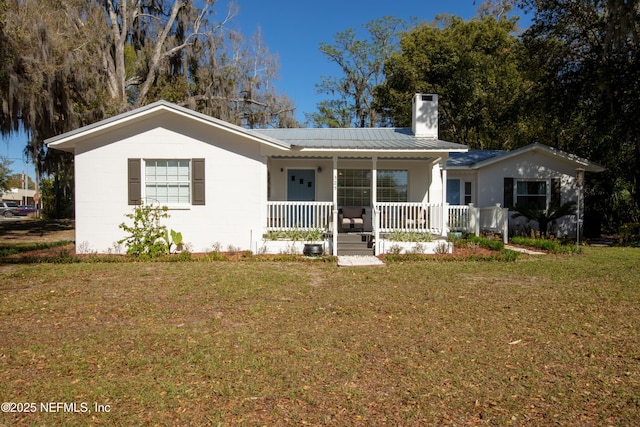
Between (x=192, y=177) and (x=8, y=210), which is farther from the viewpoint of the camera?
(x=8, y=210)

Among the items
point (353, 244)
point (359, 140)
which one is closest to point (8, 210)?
point (359, 140)

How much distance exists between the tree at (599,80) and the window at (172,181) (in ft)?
40.4

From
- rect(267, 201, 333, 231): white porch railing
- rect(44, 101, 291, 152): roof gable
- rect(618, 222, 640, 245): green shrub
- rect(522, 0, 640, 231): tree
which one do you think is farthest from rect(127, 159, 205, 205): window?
rect(618, 222, 640, 245): green shrub

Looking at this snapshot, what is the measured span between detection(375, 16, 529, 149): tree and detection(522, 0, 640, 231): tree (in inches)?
198

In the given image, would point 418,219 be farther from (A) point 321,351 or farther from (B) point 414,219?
(A) point 321,351

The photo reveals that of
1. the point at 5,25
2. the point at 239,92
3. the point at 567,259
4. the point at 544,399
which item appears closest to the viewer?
the point at 544,399

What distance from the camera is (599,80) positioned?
13.9 meters

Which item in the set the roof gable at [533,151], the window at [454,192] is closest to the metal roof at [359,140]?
the roof gable at [533,151]

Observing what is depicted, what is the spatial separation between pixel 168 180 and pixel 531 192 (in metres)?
13.2

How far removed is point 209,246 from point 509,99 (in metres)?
18.7

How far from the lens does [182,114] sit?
1088cm

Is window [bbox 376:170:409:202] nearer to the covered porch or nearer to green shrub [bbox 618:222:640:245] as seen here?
the covered porch

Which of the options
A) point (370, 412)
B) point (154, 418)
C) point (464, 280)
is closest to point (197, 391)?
point (154, 418)

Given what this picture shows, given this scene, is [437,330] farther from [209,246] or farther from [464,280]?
[209,246]
